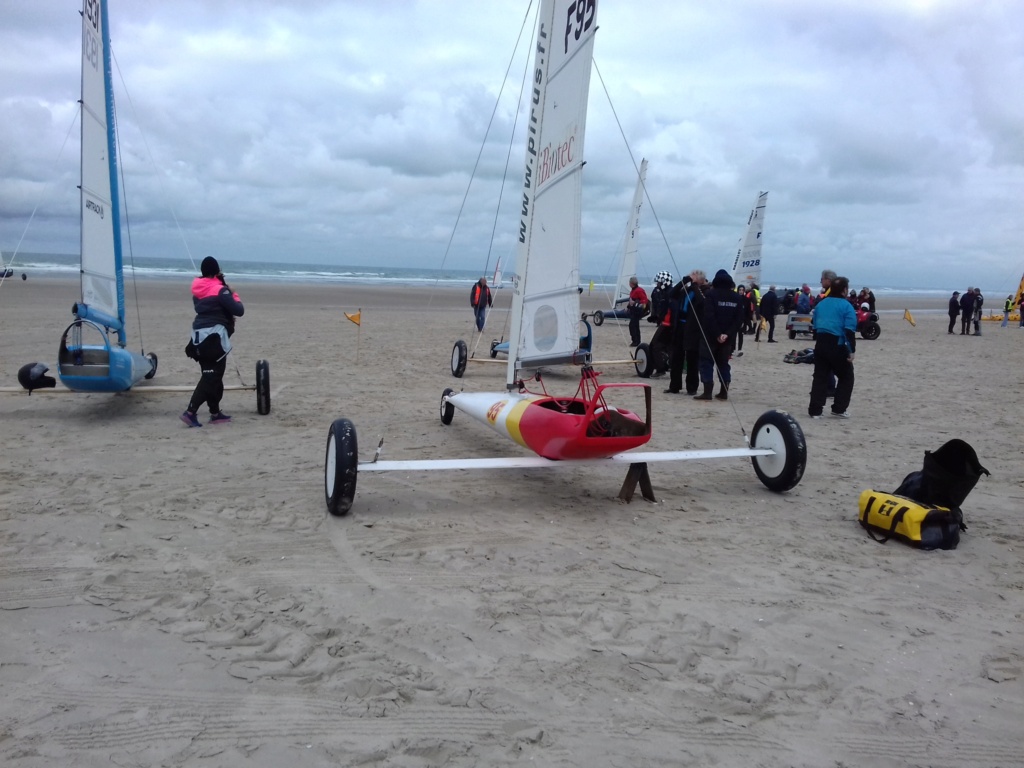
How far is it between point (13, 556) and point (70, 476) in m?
1.70

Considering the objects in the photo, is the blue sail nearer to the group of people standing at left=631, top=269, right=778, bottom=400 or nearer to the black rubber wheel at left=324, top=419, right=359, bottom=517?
the black rubber wheel at left=324, top=419, right=359, bottom=517

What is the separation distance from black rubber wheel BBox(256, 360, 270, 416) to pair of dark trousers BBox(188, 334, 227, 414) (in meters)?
0.51

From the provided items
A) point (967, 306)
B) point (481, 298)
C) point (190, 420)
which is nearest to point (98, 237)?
point (190, 420)

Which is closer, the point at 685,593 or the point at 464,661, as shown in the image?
the point at 464,661

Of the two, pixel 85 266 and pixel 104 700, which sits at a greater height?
pixel 85 266

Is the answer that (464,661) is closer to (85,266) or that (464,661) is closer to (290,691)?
(290,691)

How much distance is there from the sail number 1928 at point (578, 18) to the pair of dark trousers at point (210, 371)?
4.44 m

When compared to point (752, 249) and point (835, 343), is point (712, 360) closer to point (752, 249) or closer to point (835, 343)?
point (835, 343)

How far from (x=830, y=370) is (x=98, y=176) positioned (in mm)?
8546

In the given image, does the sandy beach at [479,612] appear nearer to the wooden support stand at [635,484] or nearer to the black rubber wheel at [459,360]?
the wooden support stand at [635,484]

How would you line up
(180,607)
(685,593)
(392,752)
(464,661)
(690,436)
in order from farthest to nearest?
(690,436) → (685,593) → (180,607) → (464,661) → (392,752)

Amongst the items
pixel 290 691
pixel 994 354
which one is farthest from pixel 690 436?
pixel 994 354

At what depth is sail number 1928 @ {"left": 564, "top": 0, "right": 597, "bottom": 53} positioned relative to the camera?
587cm

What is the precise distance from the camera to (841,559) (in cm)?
465
